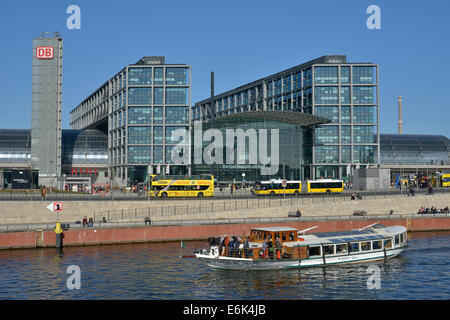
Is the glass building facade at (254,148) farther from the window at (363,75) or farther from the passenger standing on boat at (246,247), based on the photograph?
the passenger standing on boat at (246,247)

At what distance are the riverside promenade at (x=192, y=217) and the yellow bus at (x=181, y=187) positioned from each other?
10.1m

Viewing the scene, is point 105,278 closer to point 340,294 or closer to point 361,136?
point 340,294

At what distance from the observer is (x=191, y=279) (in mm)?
37281

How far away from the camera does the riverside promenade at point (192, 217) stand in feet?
178

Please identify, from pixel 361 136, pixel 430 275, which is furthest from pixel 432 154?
pixel 430 275

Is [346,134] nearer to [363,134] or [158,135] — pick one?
[363,134]

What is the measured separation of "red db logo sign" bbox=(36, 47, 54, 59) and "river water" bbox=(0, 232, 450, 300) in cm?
7162

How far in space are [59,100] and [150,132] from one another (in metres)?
25.2

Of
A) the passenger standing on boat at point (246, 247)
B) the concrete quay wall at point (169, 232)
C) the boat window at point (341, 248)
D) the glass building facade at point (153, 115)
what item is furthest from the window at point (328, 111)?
the passenger standing on boat at point (246, 247)

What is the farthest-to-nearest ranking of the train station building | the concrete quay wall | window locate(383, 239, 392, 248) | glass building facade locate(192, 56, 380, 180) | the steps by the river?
glass building facade locate(192, 56, 380, 180), the train station building, the steps by the river, the concrete quay wall, window locate(383, 239, 392, 248)

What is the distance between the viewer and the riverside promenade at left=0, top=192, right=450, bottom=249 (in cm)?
5441

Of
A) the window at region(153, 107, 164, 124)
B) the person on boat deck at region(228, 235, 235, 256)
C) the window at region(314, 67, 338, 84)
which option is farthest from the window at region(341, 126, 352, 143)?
the person on boat deck at region(228, 235, 235, 256)

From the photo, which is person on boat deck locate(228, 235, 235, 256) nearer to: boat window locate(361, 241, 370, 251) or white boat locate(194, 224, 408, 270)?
white boat locate(194, 224, 408, 270)

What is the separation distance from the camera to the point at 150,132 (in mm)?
126250
